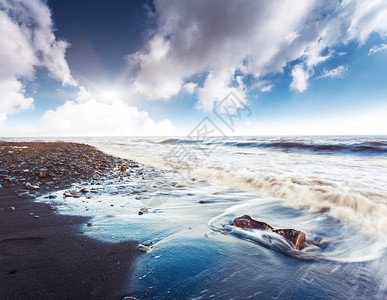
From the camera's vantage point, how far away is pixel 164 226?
2416mm

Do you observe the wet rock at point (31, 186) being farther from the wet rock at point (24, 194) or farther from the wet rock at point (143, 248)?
the wet rock at point (143, 248)

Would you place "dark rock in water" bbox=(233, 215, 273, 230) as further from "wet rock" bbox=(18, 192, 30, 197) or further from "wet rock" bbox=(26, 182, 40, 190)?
"wet rock" bbox=(26, 182, 40, 190)

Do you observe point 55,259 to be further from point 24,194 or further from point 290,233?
point 24,194

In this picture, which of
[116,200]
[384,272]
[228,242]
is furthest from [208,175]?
[384,272]

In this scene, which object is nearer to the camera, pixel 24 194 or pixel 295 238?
pixel 295 238

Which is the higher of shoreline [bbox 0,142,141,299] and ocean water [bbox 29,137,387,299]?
shoreline [bbox 0,142,141,299]

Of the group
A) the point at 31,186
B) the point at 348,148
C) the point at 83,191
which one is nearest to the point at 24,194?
the point at 31,186

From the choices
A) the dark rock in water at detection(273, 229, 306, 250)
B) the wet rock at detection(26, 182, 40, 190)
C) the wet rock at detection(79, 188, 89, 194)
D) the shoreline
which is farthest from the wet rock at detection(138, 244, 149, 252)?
the wet rock at detection(26, 182, 40, 190)

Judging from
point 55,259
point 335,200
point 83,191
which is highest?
point 55,259

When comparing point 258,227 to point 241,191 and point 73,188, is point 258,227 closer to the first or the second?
point 241,191

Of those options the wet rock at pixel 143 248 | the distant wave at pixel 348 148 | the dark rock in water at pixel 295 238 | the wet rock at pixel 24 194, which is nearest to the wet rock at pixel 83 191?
the wet rock at pixel 24 194

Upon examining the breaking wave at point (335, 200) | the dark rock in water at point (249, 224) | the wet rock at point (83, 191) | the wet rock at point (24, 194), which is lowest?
the breaking wave at point (335, 200)

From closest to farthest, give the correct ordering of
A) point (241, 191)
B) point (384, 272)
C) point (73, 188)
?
point (384, 272), point (73, 188), point (241, 191)

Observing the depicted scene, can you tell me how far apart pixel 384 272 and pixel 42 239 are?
3.38 m
